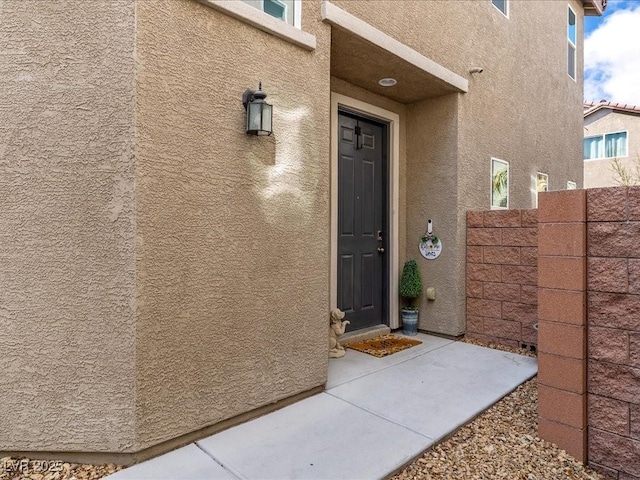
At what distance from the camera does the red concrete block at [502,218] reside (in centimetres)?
470

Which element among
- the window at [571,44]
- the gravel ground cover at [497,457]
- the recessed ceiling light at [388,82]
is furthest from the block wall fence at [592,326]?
the window at [571,44]

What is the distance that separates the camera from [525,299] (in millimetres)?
4633

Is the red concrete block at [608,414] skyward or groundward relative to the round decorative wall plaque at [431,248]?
groundward

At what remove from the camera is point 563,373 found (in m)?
2.63

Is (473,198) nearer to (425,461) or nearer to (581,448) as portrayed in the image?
(581,448)

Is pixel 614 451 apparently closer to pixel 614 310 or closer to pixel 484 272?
pixel 614 310

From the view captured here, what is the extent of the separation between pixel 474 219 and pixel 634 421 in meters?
2.96

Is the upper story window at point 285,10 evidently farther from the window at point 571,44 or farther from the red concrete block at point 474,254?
the window at point 571,44

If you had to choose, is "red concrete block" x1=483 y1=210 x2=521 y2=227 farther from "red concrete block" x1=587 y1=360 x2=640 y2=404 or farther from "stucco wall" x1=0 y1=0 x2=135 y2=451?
"stucco wall" x1=0 y1=0 x2=135 y2=451

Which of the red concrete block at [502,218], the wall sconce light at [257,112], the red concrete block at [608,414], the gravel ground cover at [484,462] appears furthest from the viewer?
the red concrete block at [502,218]

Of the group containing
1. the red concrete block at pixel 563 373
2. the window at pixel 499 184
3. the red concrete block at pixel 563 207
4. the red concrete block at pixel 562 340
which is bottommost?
the red concrete block at pixel 563 373

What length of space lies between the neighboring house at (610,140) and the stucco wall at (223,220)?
15.8 m

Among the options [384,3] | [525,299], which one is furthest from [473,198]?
[384,3]

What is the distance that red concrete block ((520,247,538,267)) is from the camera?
179 inches
